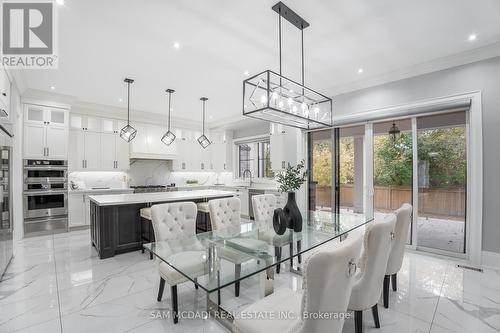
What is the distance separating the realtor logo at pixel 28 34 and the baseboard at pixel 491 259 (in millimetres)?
5748

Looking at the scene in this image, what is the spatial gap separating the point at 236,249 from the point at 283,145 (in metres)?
3.81

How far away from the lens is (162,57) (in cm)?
336

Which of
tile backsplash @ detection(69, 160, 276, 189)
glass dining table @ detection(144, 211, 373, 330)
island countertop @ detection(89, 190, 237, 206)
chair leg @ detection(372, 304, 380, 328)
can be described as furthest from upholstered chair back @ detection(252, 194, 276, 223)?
tile backsplash @ detection(69, 160, 276, 189)

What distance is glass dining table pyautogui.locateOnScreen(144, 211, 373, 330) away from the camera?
1575 mm

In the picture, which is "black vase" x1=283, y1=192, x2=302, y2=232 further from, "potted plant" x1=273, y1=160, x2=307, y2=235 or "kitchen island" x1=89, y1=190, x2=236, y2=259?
"kitchen island" x1=89, y1=190, x2=236, y2=259

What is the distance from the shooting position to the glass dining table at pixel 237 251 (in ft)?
5.17

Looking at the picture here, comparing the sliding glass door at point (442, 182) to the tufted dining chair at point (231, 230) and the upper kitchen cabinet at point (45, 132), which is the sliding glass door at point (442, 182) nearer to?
the tufted dining chair at point (231, 230)

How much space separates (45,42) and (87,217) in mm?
3755

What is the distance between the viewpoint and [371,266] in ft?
5.57

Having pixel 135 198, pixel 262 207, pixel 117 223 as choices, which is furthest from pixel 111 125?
pixel 262 207

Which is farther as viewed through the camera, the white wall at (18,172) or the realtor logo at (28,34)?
the white wall at (18,172)

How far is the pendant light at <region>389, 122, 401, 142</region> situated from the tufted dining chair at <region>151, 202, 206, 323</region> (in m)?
3.45

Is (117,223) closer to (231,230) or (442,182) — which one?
(231,230)

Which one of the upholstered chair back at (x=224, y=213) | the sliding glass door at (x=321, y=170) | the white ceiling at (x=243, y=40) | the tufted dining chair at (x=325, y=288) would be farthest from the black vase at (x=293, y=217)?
the sliding glass door at (x=321, y=170)
